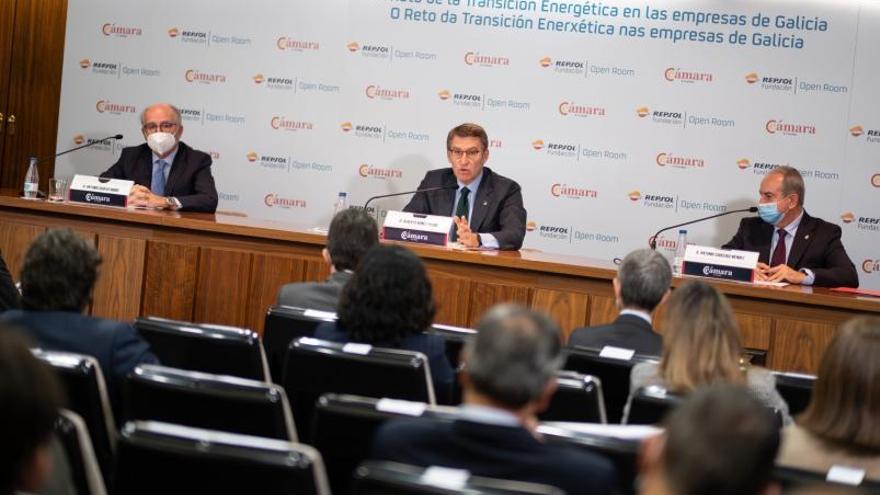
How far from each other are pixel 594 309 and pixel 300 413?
2.52 m

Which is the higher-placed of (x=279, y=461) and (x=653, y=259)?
(x=653, y=259)

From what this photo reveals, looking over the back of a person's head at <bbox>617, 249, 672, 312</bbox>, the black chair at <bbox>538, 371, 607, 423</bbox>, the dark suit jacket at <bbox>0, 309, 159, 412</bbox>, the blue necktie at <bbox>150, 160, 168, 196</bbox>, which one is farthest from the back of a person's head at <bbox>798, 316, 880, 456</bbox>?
the blue necktie at <bbox>150, 160, 168, 196</bbox>

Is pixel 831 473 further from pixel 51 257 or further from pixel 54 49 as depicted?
pixel 54 49

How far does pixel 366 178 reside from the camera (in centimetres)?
791

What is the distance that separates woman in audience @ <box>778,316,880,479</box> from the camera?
8.13 feet

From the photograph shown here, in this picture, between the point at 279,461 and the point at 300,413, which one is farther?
the point at 300,413

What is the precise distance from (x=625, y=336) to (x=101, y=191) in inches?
133

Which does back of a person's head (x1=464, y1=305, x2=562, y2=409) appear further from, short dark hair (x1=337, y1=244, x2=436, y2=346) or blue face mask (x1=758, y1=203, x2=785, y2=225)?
blue face mask (x1=758, y1=203, x2=785, y2=225)

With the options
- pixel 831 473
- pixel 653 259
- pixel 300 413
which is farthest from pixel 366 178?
pixel 831 473

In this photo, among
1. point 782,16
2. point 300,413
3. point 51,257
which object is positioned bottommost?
point 300,413

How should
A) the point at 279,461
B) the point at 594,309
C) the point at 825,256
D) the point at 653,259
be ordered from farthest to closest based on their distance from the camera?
1. the point at 825,256
2. the point at 594,309
3. the point at 653,259
4. the point at 279,461

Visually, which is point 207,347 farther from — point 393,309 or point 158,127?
point 158,127

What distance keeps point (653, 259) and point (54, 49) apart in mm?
6040

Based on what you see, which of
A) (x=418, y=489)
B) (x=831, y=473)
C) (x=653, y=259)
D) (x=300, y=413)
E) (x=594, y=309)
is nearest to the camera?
(x=418, y=489)
